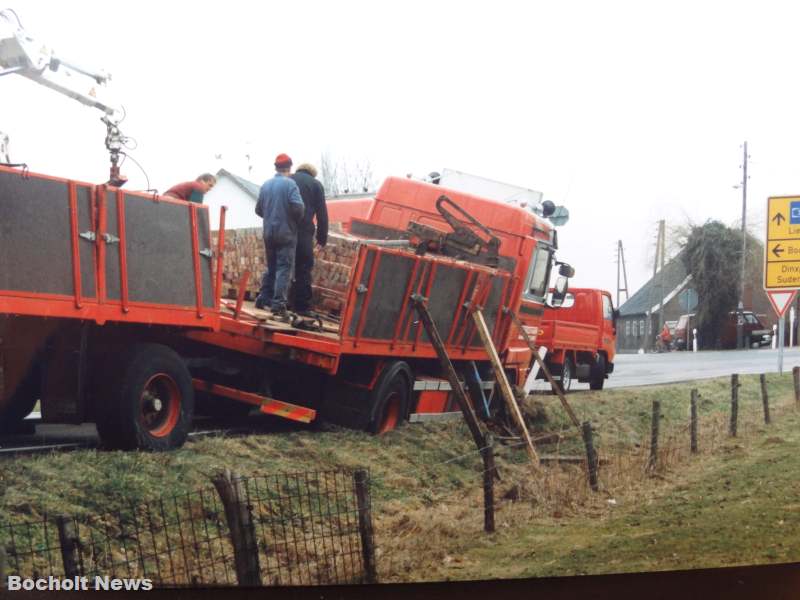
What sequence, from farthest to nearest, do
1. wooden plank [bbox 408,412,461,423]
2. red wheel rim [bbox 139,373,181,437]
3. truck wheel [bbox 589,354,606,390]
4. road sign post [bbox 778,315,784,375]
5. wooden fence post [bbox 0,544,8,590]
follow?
truck wheel [bbox 589,354,606,390]
wooden plank [bbox 408,412,461,423]
road sign post [bbox 778,315,784,375]
red wheel rim [bbox 139,373,181,437]
wooden fence post [bbox 0,544,8,590]

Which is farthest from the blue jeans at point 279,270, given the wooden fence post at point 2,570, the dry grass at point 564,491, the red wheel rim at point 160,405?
the wooden fence post at point 2,570

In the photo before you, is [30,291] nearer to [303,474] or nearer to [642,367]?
[303,474]

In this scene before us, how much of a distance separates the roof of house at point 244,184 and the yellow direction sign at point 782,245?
3.74m

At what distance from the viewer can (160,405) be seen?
7.35m

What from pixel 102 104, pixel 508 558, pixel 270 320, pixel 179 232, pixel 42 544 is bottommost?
pixel 508 558

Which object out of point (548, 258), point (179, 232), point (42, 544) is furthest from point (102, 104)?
point (548, 258)

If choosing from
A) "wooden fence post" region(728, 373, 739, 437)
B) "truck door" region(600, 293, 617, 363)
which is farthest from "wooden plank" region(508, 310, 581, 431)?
"truck door" region(600, 293, 617, 363)

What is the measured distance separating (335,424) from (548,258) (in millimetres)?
4365

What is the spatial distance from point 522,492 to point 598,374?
897cm

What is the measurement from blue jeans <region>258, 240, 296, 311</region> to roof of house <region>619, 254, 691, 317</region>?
2777mm

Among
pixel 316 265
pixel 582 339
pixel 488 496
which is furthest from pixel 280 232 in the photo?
pixel 582 339

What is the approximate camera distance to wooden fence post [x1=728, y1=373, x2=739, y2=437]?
10.3 metres

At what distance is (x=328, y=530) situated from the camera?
21.5 ft

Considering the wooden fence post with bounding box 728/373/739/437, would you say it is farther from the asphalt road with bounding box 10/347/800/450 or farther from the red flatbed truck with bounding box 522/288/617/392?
the red flatbed truck with bounding box 522/288/617/392
